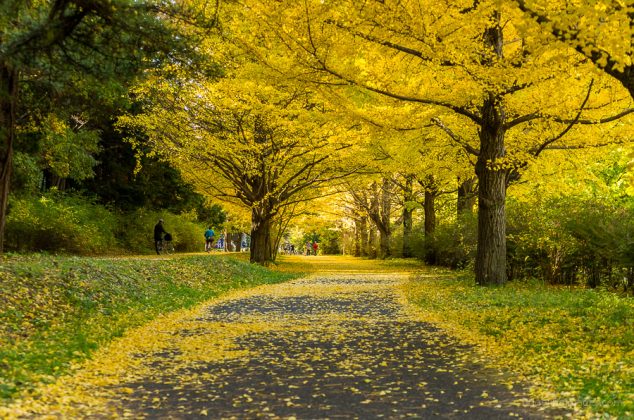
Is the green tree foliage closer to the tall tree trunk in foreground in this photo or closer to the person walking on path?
the tall tree trunk in foreground

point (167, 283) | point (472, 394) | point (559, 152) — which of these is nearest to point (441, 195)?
point (559, 152)

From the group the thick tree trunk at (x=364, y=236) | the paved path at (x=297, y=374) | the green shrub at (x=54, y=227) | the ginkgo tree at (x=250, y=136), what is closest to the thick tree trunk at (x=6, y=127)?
the paved path at (x=297, y=374)

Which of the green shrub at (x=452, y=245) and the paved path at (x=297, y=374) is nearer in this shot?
the paved path at (x=297, y=374)

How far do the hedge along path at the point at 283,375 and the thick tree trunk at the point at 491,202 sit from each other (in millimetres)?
4851

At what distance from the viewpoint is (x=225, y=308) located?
39.2 feet

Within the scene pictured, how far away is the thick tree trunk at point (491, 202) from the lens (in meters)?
14.3

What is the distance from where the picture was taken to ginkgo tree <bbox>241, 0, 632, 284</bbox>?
9820 mm

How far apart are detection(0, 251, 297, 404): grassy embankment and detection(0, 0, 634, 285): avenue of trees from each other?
239 centimetres

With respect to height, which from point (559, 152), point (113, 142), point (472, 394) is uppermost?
point (113, 142)

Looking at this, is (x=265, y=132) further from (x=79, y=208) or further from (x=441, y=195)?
(x=441, y=195)

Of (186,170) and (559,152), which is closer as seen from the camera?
(559,152)

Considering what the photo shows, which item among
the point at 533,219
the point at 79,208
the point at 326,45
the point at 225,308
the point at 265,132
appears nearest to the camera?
the point at 326,45

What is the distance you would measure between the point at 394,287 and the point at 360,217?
98.6 ft

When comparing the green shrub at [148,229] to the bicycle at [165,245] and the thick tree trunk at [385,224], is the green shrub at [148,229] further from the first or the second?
the thick tree trunk at [385,224]
